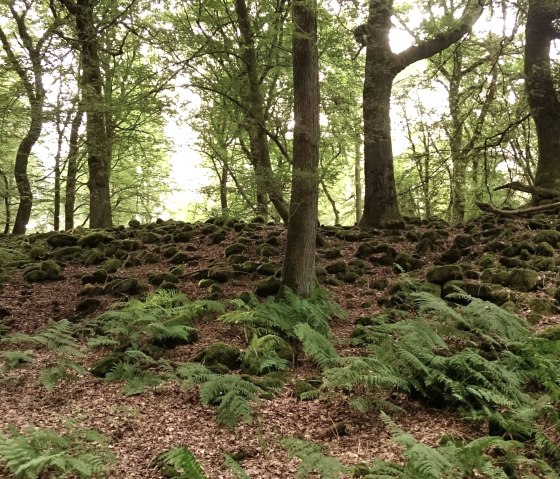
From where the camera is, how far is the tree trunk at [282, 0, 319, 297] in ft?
20.4

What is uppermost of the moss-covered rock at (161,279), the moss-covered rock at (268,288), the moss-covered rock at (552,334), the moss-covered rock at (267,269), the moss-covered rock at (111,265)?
the moss-covered rock at (111,265)

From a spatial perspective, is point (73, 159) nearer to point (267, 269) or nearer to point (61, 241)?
point (61, 241)

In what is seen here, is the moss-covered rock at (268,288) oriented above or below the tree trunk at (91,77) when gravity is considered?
below

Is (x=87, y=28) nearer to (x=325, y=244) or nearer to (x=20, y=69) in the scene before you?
(x=20, y=69)


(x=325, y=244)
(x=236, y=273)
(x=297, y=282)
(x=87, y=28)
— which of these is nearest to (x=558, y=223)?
(x=325, y=244)

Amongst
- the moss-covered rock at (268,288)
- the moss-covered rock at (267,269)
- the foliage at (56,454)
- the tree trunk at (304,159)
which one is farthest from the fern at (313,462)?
the moss-covered rock at (267,269)

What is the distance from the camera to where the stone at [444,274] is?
6898 mm

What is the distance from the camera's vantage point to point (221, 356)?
500cm

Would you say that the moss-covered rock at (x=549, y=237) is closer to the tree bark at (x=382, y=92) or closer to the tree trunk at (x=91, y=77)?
the tree bark at (x=382, y=92)

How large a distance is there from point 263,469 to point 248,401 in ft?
2.99

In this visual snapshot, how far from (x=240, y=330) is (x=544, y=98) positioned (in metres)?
8.51

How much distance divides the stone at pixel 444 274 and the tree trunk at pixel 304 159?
193 cm

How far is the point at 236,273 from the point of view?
788cm

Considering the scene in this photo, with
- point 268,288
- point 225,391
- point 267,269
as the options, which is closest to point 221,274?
point 267,269
